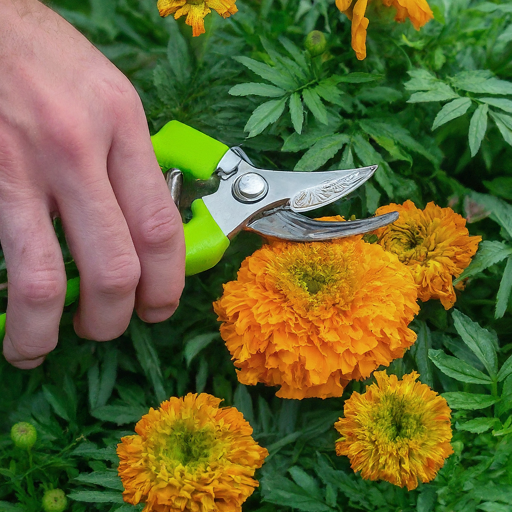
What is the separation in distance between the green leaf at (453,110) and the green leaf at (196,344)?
19.0 inches

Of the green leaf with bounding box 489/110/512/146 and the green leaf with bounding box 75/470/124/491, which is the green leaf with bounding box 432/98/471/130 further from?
the green leaf with bounding box 75/470/124/491

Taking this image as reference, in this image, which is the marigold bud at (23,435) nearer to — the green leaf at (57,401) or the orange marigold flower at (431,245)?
the green leaf at (57,401)

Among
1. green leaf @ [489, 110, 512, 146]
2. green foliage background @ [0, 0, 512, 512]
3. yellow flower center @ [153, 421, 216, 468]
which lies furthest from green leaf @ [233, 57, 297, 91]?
yellow flower center @ [153, 421, 216, 468]

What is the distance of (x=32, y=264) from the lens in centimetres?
64

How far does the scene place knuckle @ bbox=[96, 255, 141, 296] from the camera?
0.67 metres

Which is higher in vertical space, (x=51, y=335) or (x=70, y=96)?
(x=70, y=96)

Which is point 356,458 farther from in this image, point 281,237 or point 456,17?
point 456,17

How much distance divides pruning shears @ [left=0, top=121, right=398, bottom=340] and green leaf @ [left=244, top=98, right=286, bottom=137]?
37mm

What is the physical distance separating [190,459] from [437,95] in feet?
2.20

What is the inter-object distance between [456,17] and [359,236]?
1.84ft

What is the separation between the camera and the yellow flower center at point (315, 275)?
30.6 inches

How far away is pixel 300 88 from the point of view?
0.94m

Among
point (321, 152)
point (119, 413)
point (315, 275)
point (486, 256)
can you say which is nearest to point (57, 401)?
point (119, 413)

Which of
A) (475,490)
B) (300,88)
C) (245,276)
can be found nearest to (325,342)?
(245,276)
